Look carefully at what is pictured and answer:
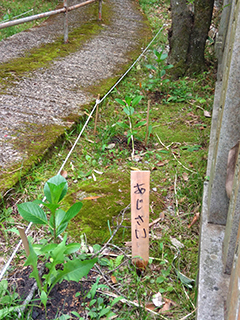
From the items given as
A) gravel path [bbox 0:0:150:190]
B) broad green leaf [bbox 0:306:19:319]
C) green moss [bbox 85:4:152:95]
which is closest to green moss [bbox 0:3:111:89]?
gravel path [bbox 0:0:150:190]

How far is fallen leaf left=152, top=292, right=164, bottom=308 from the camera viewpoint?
5.48ft

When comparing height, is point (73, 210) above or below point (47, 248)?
above

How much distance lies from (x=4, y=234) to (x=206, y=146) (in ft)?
6.33

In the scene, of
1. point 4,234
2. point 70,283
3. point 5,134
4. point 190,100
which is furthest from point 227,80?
point 190,100

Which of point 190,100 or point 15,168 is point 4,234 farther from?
point 190,100

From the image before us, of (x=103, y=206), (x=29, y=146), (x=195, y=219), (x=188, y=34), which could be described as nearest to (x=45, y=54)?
(x=188, y=34)

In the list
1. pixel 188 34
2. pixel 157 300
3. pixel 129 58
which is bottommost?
pixel 157 300

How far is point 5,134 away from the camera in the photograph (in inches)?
106

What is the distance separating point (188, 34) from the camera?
4.09 meters

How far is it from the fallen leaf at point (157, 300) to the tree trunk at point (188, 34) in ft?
10.4

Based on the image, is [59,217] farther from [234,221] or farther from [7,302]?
[234,221]

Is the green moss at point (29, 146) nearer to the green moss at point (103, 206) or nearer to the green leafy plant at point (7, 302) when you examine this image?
the green moss at point (103, 206)

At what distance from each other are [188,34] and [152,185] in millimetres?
2456

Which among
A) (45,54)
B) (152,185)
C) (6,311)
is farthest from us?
(45,54)
